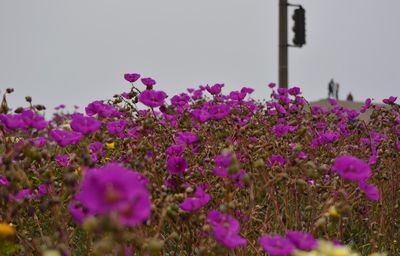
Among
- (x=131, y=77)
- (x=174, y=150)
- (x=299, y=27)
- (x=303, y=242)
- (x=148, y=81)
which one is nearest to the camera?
(x=303, y=242)

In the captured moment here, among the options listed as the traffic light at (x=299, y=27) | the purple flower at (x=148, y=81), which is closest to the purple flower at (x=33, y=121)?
the purple flower at (x=148, y=81)

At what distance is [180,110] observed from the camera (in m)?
3.86

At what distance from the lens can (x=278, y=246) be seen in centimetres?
125

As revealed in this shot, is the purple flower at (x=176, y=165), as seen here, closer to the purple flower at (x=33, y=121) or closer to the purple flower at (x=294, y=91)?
the purple flower at (x=33, y=121)

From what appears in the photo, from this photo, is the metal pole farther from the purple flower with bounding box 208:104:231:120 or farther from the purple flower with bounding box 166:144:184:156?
the purple flower with bounding box 166:144:184:156

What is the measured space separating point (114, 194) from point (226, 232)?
56 centimetres

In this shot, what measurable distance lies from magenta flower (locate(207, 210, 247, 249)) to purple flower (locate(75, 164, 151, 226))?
0.49 metres

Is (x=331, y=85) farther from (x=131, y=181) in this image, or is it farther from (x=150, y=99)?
(x=131, y=181)

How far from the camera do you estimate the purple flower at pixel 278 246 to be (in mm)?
1202

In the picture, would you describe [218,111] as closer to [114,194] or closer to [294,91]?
[114,194]

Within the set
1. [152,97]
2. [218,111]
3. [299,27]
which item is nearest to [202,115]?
[218,111]

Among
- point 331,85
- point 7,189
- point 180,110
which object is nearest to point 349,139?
point 180,110

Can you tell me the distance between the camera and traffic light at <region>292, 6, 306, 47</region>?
10.7 m

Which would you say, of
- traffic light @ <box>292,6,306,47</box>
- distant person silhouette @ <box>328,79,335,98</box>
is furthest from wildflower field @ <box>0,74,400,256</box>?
distant person silhouette @ <box>328,79,335,98</box>
